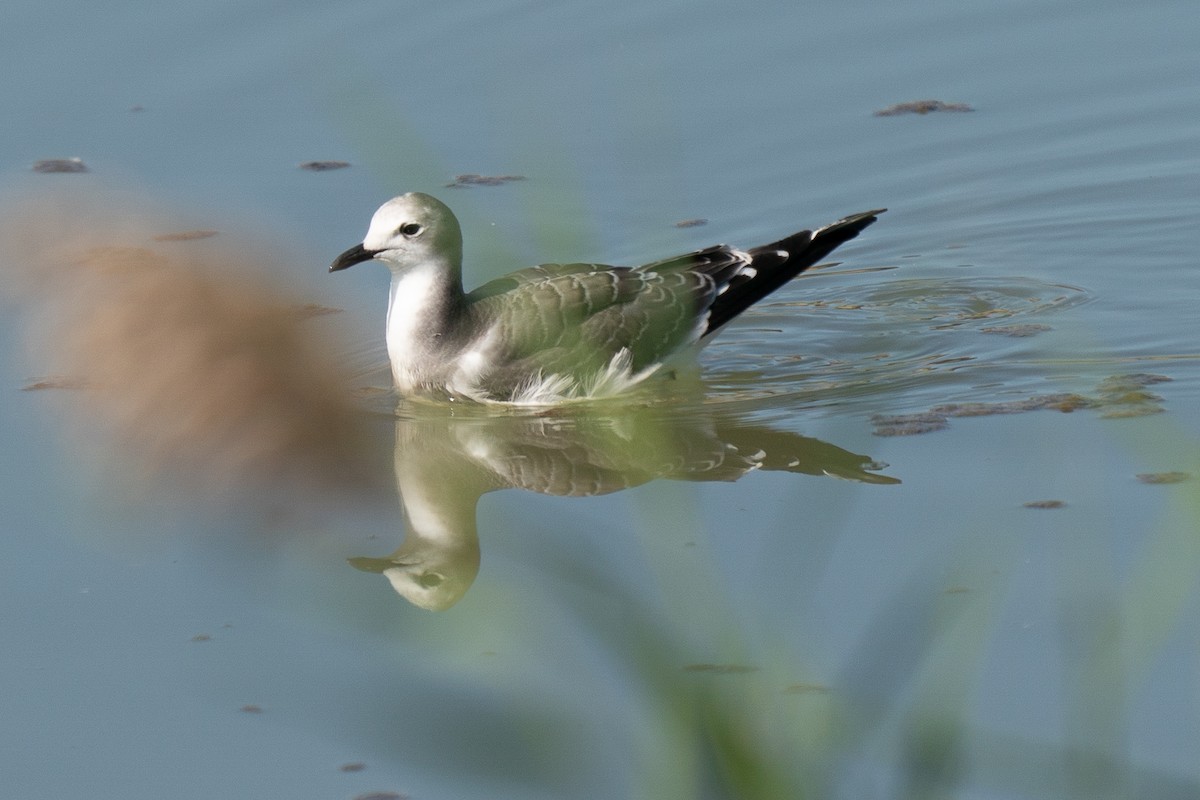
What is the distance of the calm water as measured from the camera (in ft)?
7.41

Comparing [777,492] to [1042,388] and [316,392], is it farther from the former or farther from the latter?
[316,392]

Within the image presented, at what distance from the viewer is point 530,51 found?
9.90 meters

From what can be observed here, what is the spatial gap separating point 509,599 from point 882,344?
5450mm

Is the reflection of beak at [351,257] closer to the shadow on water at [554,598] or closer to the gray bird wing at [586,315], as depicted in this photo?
the gray bird wing at [586,315]

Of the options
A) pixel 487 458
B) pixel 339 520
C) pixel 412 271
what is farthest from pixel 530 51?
pixel 339 520

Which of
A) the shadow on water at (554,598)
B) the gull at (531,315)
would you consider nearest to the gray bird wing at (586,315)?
the gull at (531,315)

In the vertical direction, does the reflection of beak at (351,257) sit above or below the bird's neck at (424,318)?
above

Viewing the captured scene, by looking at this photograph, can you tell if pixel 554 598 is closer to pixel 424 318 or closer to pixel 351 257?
pixel 351 257

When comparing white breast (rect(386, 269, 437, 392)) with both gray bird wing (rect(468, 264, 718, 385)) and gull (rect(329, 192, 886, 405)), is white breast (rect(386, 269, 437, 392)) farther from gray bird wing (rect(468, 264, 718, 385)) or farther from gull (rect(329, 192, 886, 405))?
gray bird wing (rect(468, 264, 718, 385))

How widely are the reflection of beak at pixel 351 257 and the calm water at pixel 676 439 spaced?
0.27 metres

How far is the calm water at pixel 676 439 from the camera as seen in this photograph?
226 centimetres

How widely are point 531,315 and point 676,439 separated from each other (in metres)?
0.88

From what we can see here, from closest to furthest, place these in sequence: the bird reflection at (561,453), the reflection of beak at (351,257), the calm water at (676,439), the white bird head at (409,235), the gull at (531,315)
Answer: the calm water at (676,439)
the bird reflection at (561,453)
the reflection of beak at (351,257)
the gull at (531,315)
the white bird head at (409,235)

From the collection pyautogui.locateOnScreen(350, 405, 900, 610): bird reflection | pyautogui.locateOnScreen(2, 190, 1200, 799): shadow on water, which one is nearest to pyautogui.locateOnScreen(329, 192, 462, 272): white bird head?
pyautogui.locateOnScreen(350, 405, 900, 610): bird reflection
